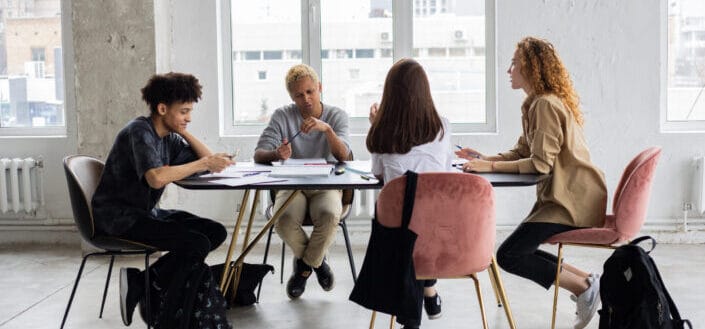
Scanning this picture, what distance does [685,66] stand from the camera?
18.0ft

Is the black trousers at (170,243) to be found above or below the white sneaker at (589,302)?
above

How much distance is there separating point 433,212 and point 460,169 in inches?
30.9

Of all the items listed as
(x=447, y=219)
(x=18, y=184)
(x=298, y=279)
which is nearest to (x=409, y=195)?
(x=447, y=219)

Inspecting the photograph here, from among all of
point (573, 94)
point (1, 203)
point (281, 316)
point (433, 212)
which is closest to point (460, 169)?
point (573, 94)

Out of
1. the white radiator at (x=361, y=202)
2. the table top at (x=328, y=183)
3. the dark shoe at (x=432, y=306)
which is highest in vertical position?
the table top at (x=328, y=183)

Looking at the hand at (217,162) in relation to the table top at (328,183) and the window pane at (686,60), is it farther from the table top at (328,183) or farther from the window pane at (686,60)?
the window pane at (686,60)

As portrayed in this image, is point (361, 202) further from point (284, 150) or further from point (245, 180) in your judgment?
point (245, 180)

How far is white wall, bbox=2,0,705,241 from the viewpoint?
5.31 metres

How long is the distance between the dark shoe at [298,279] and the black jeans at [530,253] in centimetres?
104

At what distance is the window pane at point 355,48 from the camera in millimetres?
5539

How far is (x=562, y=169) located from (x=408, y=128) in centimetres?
68

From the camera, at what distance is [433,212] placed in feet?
9.43

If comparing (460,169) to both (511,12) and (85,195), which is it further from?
(511,12)

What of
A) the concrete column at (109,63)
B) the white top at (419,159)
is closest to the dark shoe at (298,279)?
the white top at (419,159)
